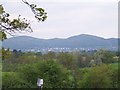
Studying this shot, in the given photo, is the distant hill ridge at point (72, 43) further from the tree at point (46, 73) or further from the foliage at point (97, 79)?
the foliage at point (97, 79)

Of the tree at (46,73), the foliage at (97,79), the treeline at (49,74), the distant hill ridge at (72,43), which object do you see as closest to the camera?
the treeline at (49,74)

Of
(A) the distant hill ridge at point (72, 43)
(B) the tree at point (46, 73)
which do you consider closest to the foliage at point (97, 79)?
(B) the tree at point (46, 73)

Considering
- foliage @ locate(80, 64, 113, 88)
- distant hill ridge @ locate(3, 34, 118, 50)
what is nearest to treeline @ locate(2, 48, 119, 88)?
Result: foliage @ locate(80, 64, 113, 88)

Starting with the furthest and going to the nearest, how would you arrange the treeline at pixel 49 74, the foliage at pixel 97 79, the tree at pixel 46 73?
the tree at pixel 46 73, the foliage at pixel 97 79, the treeline at pixel 49 74

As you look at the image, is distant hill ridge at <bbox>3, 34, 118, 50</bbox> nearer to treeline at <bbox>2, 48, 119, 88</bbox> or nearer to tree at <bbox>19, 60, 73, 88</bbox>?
treeline at <bbox>2, 48, 119, 88</bbox>

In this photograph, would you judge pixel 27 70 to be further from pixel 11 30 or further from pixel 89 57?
pixel 11 30

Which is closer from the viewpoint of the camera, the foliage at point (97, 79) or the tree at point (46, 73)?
the foliage at point (97, 79)

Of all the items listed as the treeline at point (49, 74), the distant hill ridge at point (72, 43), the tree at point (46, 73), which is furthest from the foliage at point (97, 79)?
the distant hill ridge at point (72, 43)

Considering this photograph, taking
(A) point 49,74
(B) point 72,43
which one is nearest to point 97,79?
(A) point 49,74

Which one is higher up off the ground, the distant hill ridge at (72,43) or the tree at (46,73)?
the distant hill ridge at (72,43)

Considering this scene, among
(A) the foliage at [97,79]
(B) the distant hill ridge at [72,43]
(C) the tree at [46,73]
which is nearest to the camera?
(A) the foliage at [97,79]

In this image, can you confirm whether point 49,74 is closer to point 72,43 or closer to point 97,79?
point 97,79

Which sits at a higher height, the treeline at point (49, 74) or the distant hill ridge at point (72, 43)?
the distant hill ridge at point (72, 43)

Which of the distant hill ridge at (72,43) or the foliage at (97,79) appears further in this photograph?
the distant hill ridge at (72,43)
